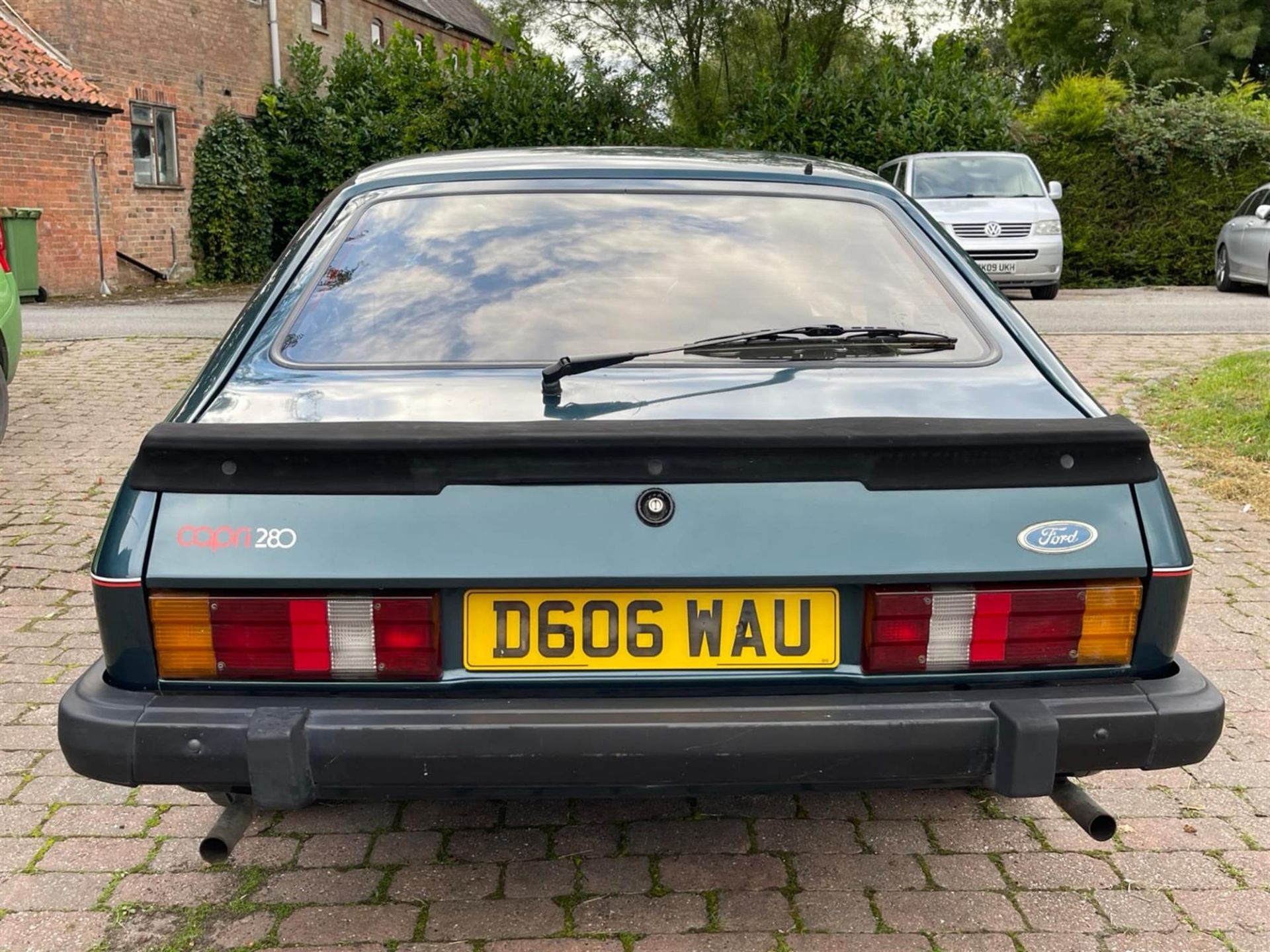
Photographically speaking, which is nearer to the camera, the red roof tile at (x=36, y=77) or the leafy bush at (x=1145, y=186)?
the red roof tile at (x=36, y=77)

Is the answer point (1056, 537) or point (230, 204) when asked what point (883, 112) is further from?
point (1056, 537)

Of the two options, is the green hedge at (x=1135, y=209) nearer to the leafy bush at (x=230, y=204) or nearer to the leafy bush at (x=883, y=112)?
the leafy bush at (x=883, y=112)

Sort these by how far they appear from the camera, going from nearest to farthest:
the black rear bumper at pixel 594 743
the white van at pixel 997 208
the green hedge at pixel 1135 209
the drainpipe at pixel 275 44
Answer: the black rear bumper at pixel 594 743
the white van at pixel 997 208
the green hedge at pixel 1135 209
the drainpipe at pixel 275 44

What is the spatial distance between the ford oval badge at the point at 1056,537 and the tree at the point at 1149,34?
43.1 metres

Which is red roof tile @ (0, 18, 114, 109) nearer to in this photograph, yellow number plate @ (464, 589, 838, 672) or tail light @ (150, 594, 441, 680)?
tail light @ (150, 594, 441, 680)

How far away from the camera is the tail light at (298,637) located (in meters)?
2.30

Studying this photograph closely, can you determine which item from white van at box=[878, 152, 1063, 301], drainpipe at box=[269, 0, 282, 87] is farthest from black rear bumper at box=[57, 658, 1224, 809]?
drainpipe at box=[269, 0, 282, 87]

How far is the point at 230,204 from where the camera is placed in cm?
2228

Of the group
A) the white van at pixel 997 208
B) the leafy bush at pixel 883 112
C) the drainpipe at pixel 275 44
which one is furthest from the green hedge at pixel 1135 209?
the drainpipe at pixel 275 44

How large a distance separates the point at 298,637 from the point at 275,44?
25.4m

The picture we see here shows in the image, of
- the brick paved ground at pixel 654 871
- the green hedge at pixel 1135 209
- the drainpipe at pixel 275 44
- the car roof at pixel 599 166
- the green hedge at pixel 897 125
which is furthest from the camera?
the drainpipe at pixel 275 44

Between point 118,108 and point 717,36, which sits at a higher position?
point 717,36

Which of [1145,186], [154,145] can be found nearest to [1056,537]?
[1145,186]

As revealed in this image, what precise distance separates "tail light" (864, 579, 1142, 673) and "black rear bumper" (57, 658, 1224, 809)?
0.25 feet
